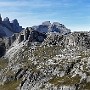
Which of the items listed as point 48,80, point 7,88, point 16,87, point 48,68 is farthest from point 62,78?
point 7,88

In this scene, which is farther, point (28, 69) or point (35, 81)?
point (28, 69)

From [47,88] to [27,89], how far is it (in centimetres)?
2210

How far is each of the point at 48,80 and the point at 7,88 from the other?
4483 centimetres

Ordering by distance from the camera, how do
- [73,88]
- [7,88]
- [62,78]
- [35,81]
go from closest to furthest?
[73,88] → [62,78] → [35,81] → [7,88]

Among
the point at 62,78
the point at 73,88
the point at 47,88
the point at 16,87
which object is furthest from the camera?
the point at 16,87

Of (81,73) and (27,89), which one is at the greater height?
(81,73)

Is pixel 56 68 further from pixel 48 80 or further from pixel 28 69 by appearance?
pixel 28 69

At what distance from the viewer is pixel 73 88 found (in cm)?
13788

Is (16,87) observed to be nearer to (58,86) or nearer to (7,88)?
(7,88)

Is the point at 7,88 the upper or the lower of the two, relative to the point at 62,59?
lower

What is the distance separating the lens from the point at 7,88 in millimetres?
196625

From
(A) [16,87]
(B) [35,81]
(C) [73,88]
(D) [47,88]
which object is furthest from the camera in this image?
(A) [16,87]

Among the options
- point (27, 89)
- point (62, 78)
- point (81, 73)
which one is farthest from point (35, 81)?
point (81, 73)

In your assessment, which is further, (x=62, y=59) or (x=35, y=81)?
(x=62, y=59)
